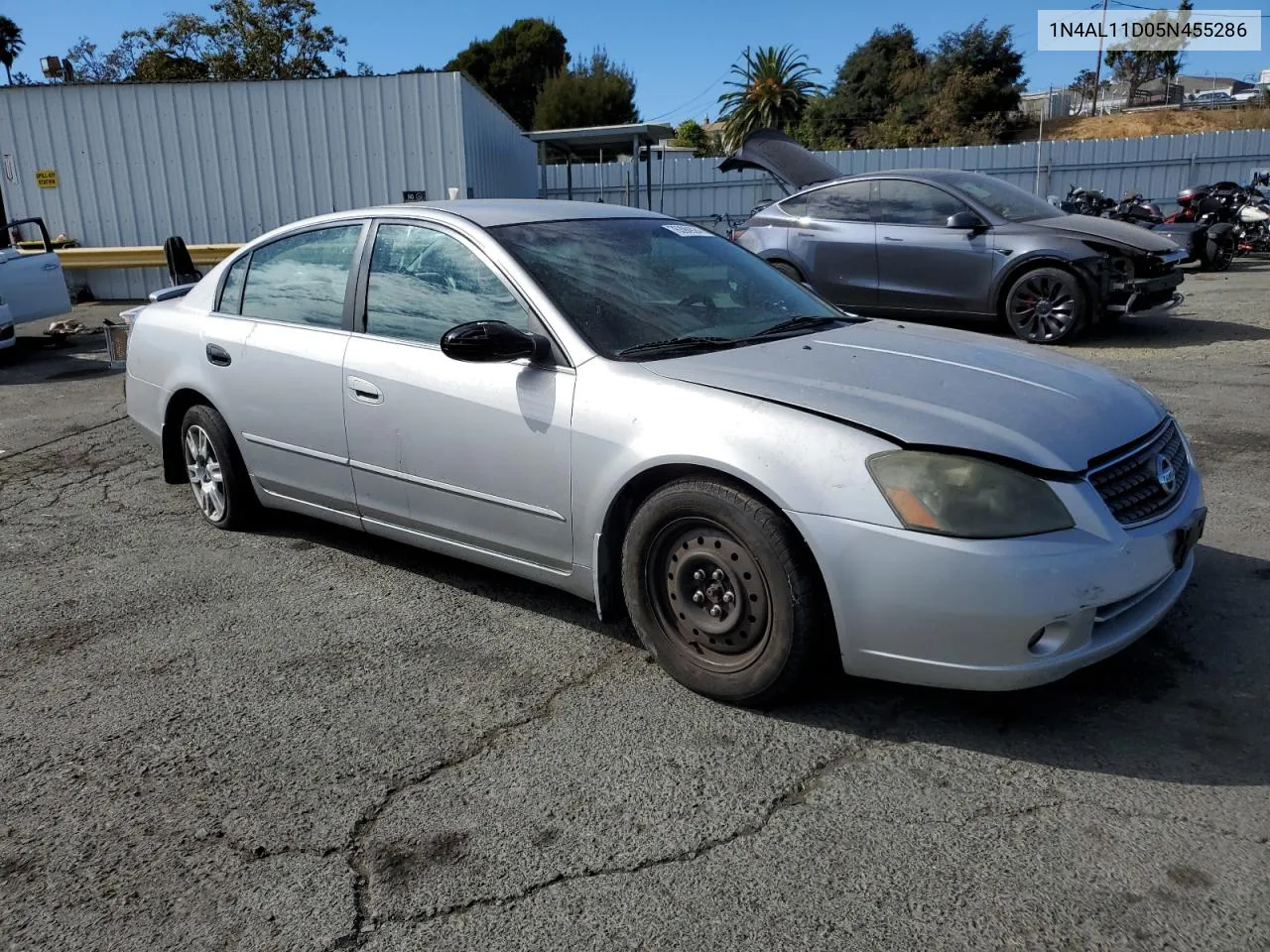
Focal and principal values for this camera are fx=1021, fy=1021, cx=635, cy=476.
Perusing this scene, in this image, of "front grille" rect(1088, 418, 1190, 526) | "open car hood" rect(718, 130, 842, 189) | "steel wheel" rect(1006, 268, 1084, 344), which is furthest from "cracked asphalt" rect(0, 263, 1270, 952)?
"open car hood" rect(718, 130, 842, 189)

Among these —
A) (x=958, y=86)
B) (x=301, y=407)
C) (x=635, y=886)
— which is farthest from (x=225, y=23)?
(x=635, y=886)

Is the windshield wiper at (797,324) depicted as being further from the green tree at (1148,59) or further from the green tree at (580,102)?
the green tree at (1148,59)

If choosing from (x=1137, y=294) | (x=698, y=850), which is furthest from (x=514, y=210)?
(x=1137, y=294)

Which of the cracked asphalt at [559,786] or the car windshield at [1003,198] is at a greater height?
the car windshield at [1003,198]

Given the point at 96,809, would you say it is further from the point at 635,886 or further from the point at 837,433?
the point at 837,433

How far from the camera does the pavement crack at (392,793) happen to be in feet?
7.36

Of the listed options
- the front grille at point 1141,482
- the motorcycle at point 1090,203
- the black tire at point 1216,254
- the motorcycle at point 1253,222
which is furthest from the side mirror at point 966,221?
the motorcycle at point 1253,222

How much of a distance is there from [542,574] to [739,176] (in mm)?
19982

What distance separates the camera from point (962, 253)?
949 centimetres

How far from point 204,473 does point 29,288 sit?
7.28 metres

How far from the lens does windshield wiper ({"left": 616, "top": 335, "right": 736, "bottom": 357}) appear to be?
3.46 meters

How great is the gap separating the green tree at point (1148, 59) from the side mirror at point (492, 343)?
72196 mm

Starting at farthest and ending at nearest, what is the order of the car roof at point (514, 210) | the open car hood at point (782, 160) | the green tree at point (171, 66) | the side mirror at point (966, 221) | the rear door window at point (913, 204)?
the green tree at point (171, 66) → the open car hood at point (782, 160) → the rear door window at point (913, 204) → the side mirror at point (966, 221) → the car roof at point (514, 210)

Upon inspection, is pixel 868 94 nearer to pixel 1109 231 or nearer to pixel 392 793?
pixel 1109 231
